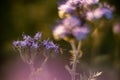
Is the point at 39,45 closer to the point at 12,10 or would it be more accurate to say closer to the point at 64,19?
the point at 64,19

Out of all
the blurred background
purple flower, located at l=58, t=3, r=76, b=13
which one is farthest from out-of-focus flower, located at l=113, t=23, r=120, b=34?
purple flower, located at l=58, t=3, r=76, b=13

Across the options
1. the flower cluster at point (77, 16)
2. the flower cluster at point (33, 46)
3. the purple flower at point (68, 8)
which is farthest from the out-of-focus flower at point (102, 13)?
the flower cluster at point (33, 46)

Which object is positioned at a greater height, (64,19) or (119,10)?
(119,10)

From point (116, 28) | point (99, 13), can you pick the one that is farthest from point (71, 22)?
point (116, 28)

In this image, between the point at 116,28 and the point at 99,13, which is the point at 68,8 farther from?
the point at 116,28

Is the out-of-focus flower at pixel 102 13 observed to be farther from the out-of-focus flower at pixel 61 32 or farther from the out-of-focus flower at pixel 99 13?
the out-of-focus flower at pixel 61 32

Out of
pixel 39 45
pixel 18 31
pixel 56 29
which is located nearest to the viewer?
pixel 56 29

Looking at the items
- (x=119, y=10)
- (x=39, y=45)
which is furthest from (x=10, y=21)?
(x=39, y=45)
